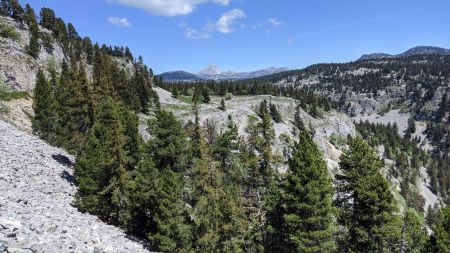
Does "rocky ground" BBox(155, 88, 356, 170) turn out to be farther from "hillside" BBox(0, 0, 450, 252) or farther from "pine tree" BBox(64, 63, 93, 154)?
"hillside" BBox(0, 0, 450, 252)

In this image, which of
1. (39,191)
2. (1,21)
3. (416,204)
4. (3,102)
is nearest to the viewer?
(39,191)

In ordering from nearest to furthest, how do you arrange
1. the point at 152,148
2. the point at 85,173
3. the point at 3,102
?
1. the point at 85,173
2. the point at 152,148
3. the point at 3,102

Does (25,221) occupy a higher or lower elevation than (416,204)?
higher

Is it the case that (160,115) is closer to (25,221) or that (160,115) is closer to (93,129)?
(93,129)

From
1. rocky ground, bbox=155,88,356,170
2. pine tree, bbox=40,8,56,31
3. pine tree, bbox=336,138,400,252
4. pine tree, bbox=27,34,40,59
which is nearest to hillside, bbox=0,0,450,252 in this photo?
pine tree, bbox=336,138,400,252

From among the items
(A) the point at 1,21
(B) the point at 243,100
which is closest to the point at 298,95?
(B) the point at 243,100

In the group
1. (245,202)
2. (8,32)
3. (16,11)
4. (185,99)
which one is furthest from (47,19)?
(245,202)

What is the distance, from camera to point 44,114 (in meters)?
55.9

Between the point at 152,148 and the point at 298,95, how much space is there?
132m

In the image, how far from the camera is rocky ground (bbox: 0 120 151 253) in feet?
61.9

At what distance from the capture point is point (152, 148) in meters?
44.7

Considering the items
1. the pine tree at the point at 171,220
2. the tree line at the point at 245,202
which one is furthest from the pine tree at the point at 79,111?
the pine tree at the point at 171,220

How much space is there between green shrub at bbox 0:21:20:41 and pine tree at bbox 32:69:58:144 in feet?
135

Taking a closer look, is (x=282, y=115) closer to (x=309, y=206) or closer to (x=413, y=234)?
(x=413, y=234)
